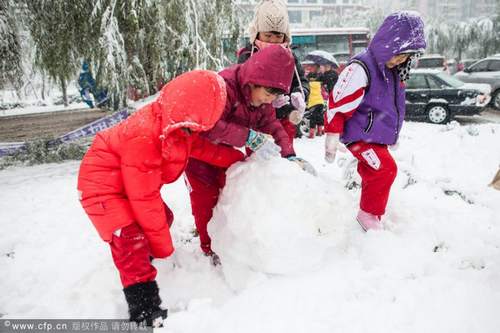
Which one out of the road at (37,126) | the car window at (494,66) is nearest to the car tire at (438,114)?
the car window at (494,66)

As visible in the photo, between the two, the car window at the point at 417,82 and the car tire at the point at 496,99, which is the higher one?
the car window at the point at 417,82

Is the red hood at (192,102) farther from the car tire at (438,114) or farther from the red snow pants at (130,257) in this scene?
the car tire at (438,114)

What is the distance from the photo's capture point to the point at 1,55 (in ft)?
17.0

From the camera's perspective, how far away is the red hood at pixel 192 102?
1.76 m

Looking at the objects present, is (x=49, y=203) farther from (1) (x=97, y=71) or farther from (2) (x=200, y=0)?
(2) (x=200, y=0)

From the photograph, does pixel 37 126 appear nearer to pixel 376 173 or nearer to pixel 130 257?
pixel 130 257

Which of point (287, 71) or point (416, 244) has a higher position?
point (287, 71)

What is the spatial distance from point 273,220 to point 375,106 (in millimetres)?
1195

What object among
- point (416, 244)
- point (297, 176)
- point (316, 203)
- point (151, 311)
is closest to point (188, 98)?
point (297, 176)

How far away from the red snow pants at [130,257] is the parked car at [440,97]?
992 cm

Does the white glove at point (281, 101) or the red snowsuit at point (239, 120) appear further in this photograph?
the white glove at point (281, 101)

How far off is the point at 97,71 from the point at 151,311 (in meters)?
5.32

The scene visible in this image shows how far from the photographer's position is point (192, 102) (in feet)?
5.77

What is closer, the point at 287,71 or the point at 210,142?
the point at 287,71
